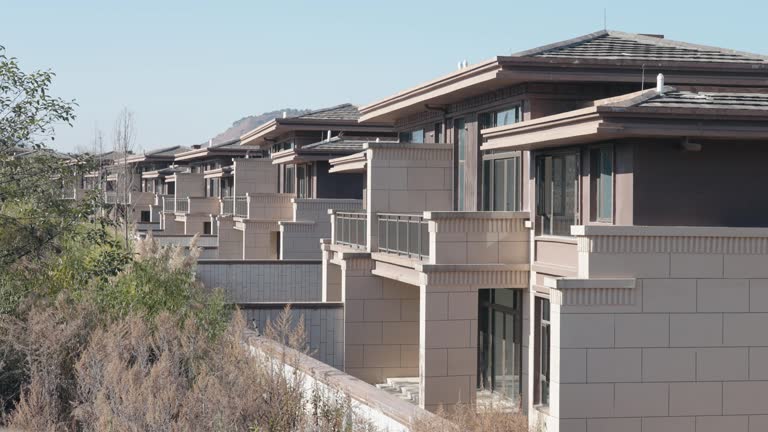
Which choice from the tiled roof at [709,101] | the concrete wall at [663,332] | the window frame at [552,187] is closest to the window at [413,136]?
the window frame at [552,187]

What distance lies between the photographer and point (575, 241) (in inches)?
684

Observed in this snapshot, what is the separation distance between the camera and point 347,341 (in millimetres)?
24562

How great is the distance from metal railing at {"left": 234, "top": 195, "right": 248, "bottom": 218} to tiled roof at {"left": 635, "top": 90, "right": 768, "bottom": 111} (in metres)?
26.8

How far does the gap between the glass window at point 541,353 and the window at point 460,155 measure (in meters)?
5.20

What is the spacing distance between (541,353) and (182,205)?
139 ft

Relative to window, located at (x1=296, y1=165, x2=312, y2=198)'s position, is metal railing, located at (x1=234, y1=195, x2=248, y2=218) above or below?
below

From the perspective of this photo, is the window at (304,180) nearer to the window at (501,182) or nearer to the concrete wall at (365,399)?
the window at (501,182)

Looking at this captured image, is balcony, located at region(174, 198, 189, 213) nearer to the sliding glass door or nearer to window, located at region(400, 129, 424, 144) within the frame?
window, located at region(400, 129, 424, 144)

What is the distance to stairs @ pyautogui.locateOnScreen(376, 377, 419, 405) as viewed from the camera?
881 inches

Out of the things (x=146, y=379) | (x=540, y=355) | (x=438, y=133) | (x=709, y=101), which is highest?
(x=438, y=133)

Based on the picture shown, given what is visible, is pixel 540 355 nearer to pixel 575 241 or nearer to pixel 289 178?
pixel 575 241

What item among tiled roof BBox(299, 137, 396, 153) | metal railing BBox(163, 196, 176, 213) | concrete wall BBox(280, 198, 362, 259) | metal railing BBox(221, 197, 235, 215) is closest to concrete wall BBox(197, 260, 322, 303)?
concrete wall BBox(280, 198, 362, 259)

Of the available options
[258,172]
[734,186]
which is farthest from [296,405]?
[258,172]

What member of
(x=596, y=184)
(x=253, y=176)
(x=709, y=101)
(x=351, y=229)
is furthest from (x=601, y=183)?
(x=253, y=176)
